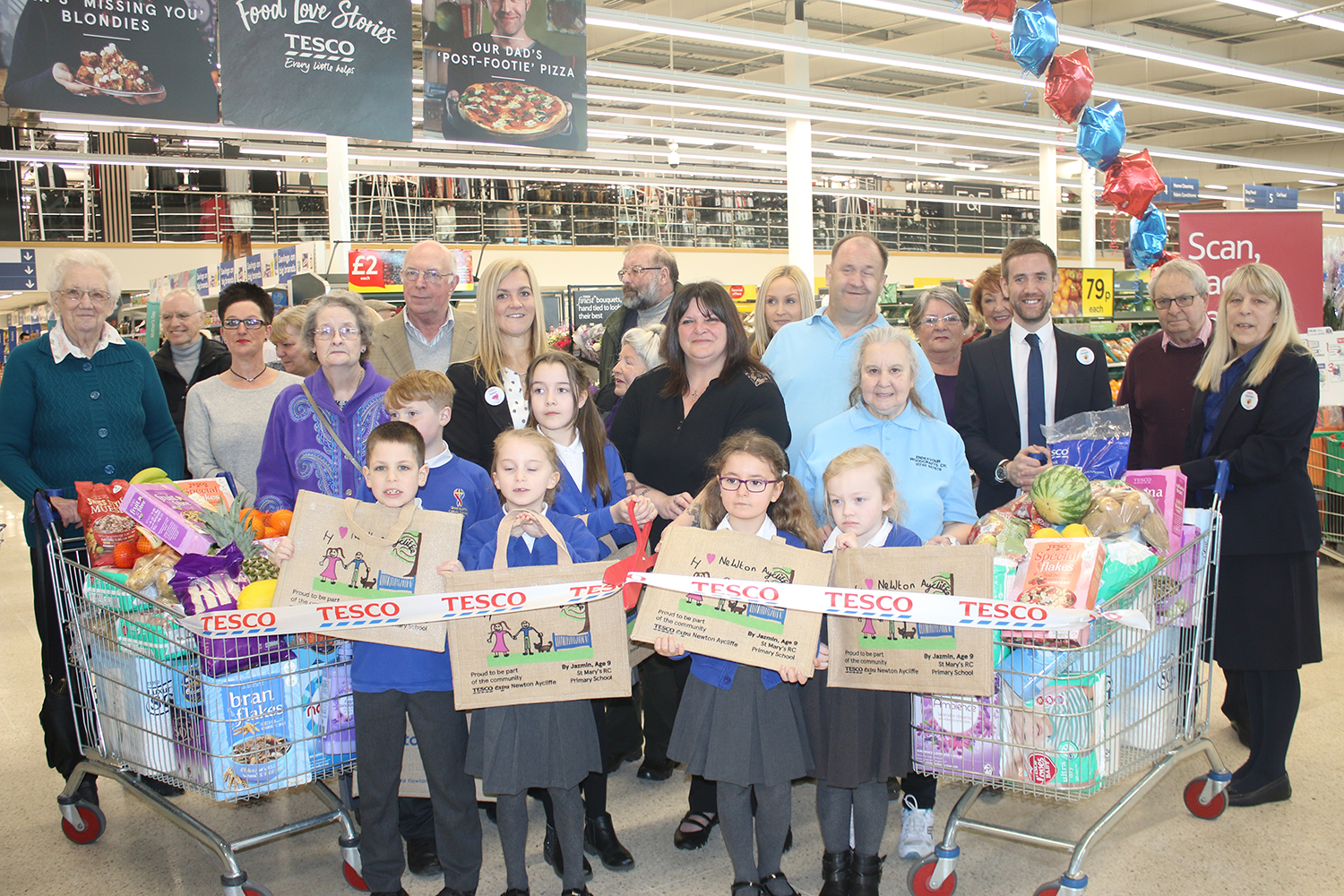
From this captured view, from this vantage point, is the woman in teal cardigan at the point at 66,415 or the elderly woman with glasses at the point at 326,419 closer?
the elderly woman with glasses at the point at 326,419

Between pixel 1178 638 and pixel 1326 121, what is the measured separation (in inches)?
595

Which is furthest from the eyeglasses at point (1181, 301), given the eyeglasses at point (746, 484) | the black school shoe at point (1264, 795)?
the eyeglasses at point (746, 484)

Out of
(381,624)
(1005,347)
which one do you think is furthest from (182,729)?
(1005,347)

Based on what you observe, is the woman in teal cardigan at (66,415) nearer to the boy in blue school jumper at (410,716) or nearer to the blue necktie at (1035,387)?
the boy in blue school jumper at (410,716)

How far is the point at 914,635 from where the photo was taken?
7.75ft

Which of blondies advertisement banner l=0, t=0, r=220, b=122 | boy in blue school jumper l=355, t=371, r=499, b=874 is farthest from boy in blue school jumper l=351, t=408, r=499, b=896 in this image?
blondies advertisement banner l=0, t=0, r=220, b=122

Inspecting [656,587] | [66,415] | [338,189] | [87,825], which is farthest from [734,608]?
[338,189]

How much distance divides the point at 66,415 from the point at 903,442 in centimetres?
277

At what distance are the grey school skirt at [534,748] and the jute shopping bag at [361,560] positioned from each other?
281 millimetres

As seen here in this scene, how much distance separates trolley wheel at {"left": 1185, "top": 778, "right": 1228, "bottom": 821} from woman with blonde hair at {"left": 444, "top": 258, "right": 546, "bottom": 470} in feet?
7.97

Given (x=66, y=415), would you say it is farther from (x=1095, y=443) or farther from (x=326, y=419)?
(x=1095, y=443)

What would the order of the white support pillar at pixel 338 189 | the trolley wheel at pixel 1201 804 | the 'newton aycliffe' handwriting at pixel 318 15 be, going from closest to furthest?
the trolley wheel at pixel 1201 804, the 'newton aycliffe' handwriting at pixel 318 15, the white support pillar at pixel 338 189

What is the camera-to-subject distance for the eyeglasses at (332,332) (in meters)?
3.04

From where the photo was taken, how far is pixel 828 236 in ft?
78.3
